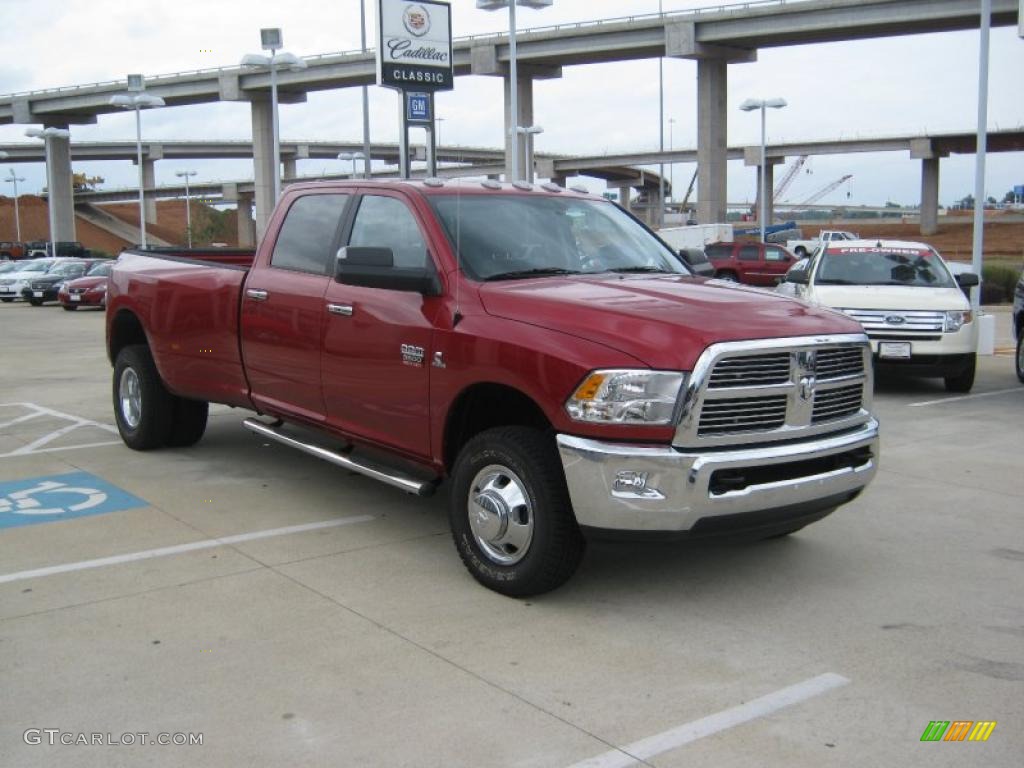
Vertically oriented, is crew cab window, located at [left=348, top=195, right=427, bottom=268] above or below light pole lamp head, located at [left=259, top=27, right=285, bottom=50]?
below

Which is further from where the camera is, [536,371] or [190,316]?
[190,316]

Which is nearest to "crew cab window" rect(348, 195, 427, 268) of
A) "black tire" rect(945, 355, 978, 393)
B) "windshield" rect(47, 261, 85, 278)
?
"black tire" rect(945, 355, 978, 393)

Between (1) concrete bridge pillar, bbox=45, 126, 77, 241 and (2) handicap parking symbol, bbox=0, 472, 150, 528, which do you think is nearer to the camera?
(2) handicap parking symbol, bbox=0, 472, 150, 528

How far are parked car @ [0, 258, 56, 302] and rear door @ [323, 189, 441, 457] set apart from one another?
31.8 metres

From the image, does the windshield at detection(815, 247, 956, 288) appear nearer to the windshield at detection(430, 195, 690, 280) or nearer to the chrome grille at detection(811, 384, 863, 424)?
the windshield at detection(430, 195, 690, 280)

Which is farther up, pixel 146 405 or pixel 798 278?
pixel 798 278

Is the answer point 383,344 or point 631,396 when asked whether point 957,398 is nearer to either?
point 383,344

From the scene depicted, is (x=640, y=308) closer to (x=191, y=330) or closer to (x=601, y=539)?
(x=601, y=539)

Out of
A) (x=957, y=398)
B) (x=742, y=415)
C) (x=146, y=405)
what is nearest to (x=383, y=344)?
(x=742, y=415)

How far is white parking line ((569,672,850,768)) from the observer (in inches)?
142

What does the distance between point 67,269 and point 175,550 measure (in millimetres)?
32330

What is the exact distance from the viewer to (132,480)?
760 centimetres

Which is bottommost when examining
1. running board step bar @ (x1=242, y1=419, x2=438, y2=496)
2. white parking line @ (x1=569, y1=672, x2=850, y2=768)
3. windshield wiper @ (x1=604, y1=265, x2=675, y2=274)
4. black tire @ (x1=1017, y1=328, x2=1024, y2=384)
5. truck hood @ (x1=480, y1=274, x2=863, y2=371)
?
white parking line @ (x1=569, y1=672, x2=850, y2=768)

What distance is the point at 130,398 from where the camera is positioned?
8.70 meters
